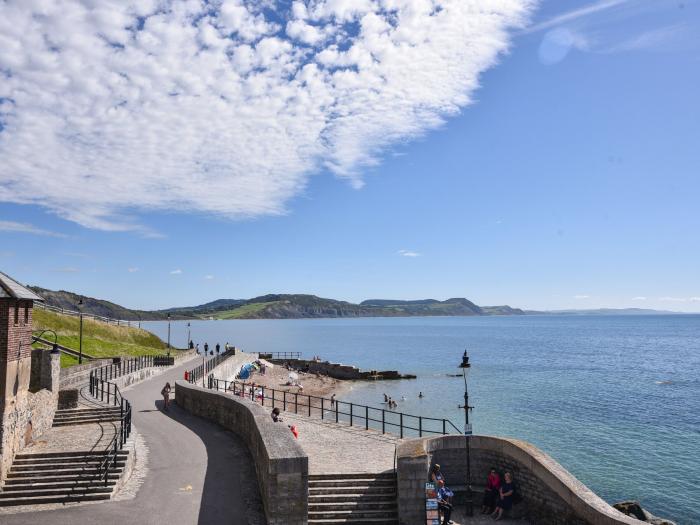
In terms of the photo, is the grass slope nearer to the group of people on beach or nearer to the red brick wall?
the red brick wall

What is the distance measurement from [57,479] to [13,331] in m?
4.27

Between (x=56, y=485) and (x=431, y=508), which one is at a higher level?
(x=56, y=485)

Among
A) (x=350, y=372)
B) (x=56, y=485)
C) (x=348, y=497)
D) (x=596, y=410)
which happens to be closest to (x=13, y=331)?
(x=56, y=485)

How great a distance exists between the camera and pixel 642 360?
87938 mm

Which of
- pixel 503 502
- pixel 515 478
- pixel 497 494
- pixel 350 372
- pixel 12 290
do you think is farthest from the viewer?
pixel 350 372

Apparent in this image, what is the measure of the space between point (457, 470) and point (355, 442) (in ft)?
12.5

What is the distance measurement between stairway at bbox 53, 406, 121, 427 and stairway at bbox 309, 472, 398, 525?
360 inches

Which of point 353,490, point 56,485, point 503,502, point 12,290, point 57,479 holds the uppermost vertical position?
point 12,290

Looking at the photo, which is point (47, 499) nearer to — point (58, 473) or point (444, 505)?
point (58, 473)

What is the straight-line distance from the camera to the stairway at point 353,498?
1462cm

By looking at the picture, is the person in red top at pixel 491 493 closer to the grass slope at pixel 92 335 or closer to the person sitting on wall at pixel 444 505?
the person sitting on wall at pixel 444 505

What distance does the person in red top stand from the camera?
16625 mm

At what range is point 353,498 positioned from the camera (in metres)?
15.1

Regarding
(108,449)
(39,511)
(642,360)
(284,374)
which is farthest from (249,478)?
(642,360)
